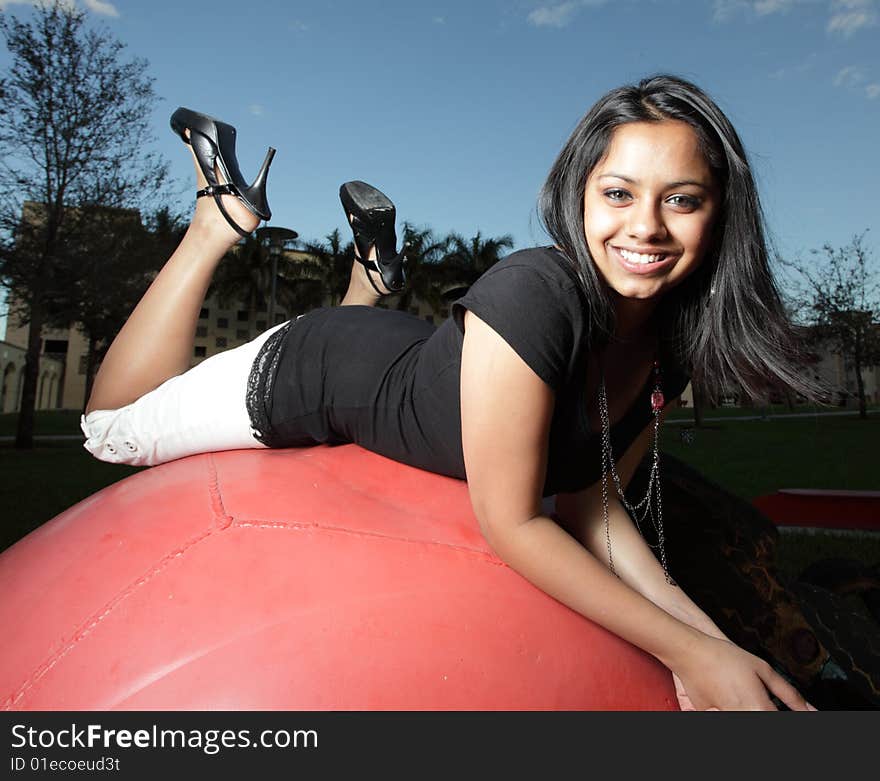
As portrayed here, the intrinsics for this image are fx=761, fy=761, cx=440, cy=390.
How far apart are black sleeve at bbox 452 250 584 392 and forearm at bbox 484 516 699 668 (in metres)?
0.30

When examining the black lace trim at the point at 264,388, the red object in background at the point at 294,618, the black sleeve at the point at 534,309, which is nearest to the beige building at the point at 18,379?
the black lace trim at the point at 264,388

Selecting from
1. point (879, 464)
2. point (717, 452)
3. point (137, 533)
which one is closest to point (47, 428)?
point (717, 452)

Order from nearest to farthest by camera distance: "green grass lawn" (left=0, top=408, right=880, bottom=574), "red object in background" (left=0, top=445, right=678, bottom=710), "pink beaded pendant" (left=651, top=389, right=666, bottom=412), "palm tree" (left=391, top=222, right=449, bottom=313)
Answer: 1. "red object in background" (left=0, top=445, right=678, bottom=710)
2. "pink beaded pendant" (left=651, top=389, right=666, bottom=412)
3. "green grass lawn" (left=0, top=408, right=880, bottom=574)
4. "palm tree" (left=391, top=222, right=449, bottom=313)

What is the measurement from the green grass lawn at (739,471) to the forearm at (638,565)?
385cm

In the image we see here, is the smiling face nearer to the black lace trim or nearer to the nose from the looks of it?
the nose

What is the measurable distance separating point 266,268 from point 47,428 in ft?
80.9

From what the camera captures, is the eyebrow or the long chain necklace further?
the long chain necklace

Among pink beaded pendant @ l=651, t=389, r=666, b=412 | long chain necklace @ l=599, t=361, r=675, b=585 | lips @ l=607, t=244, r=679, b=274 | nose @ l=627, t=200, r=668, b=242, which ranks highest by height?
nose @ l=627, t=200, r=668, b=242

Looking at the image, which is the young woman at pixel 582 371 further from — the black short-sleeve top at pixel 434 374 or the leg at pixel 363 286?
the leg at pixel 363 286

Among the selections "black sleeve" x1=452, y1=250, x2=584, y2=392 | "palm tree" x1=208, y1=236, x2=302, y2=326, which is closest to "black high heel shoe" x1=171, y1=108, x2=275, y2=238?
"black sleeve" x1=452, y1=250, x2=584, y2=392

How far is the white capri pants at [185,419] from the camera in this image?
210cm

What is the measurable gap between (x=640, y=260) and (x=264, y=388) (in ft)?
3.51

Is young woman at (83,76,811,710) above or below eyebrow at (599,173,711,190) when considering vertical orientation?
below

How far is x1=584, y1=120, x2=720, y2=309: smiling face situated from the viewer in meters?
1.55
